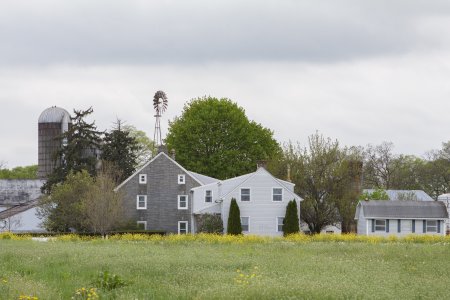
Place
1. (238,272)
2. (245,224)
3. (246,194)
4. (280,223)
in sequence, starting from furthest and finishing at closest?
(280,223) < (246,194) < (245,224) < (238,272)

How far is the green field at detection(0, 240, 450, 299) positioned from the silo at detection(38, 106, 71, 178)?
68278 mm

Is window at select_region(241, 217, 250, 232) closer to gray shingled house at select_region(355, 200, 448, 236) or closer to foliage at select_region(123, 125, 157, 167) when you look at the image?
gray shingled house at select_region(355, 200, 448, 236)

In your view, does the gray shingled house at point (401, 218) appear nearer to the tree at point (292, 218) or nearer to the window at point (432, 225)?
the window at point (432, 225)

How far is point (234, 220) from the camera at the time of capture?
73.4m

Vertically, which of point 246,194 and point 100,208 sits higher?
point 246,194

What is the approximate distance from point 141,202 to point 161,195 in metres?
1.94

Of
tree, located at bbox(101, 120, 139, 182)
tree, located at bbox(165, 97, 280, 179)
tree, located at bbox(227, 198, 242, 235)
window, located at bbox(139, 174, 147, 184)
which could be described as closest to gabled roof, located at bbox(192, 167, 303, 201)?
tree, located at bbox(227, 198, 242, 235)

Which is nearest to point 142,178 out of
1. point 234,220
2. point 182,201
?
point 182,201

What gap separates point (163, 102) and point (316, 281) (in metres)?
82.7

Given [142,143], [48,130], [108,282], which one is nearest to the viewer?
[108,282]

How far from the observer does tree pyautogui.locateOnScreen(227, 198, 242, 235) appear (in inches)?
2876

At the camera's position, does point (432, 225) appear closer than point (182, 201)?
Yes

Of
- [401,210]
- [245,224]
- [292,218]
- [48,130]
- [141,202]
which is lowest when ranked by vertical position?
[245,224]

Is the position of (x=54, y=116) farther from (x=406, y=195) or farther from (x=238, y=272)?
(x=238, y=272)
